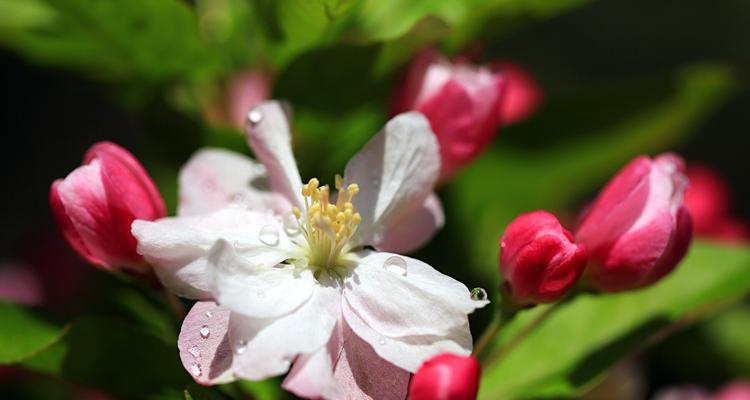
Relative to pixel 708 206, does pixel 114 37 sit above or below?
above

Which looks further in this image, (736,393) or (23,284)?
(23,284)

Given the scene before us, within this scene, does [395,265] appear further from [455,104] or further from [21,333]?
[21,333]

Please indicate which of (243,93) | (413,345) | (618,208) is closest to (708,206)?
(618,208)

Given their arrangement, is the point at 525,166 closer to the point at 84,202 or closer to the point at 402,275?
the point at 402,275

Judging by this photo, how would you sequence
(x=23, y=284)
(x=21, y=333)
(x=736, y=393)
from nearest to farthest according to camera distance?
(x=21, y=333) < (x=736, y=393) < (x=23, y=284)

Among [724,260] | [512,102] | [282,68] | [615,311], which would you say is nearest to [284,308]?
[282,68]

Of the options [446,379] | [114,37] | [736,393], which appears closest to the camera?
[446,379]

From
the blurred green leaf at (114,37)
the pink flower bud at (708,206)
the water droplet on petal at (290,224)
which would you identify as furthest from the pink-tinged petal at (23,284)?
the pink flower bud at (708,206)

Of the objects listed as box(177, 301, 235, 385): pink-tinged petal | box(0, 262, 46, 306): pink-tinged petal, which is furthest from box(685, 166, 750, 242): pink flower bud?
box(0, 262, 46, 306): pink-tinged petal
